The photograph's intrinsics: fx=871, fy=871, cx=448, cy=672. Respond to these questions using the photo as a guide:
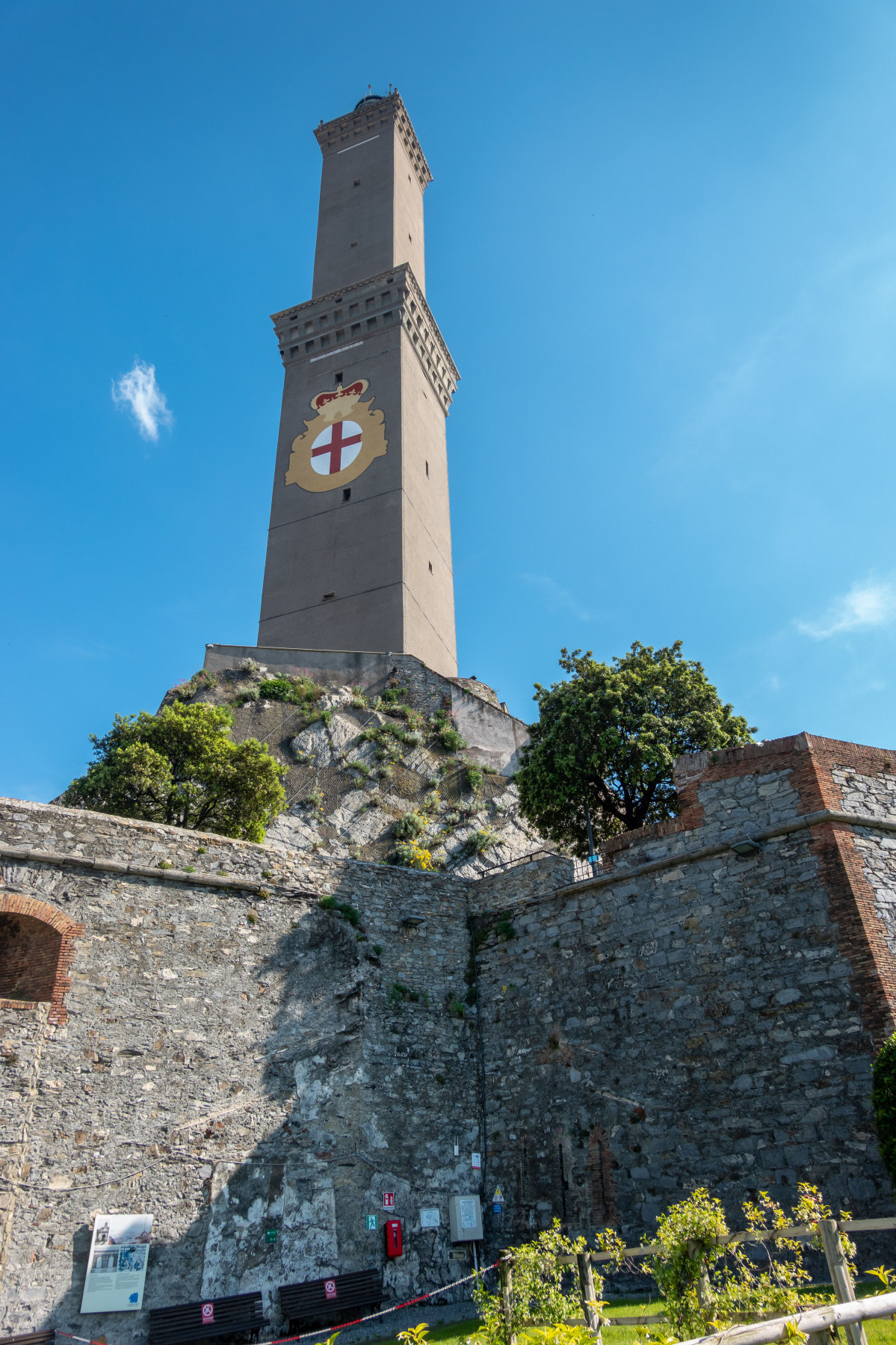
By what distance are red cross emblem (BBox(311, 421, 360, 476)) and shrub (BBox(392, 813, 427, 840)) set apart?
47.1 feet

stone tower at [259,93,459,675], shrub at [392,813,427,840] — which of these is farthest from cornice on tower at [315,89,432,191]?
shrub at [392,813,427,840]

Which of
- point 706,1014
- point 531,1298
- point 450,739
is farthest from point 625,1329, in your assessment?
point 450,739

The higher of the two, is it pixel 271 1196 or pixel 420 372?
pixel 420 372

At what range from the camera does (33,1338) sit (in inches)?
345

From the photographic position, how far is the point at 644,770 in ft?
53.9

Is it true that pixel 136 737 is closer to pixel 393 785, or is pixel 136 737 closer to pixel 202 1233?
pixel 393 785

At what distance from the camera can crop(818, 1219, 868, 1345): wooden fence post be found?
16.5ft

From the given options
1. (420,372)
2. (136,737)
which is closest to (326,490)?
(420,372)

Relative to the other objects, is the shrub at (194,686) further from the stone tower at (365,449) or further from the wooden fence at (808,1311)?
the wooden fence at (808,1311)

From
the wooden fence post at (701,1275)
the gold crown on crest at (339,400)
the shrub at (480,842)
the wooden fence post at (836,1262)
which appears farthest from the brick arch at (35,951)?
the gold crown on crest at (339,400)

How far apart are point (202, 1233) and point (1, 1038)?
128 inches

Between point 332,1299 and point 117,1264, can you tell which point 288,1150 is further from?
point 117,1264

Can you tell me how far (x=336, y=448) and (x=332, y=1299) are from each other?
2663 centimetres

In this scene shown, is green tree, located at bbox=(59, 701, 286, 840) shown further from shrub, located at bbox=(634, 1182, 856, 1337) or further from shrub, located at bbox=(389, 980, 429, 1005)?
shrub, located at bbox=(634, 1182, 856, 1337)
